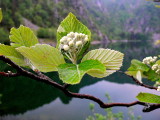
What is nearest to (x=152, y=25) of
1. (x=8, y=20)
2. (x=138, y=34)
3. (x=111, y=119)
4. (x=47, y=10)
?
(x=138, y=34)

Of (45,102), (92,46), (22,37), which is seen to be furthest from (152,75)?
(92,46)

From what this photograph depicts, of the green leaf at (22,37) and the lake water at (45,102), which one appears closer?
the green leaf at (22,37)

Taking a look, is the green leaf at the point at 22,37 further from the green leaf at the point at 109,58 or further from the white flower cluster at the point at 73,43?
the green leaf at the point at 109,58

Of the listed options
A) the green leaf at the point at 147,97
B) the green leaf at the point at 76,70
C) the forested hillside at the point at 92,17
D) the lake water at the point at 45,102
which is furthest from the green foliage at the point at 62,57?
the forested hillside at the point at 92,17

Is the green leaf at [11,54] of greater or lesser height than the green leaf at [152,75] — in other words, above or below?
above

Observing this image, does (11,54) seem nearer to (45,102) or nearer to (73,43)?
(73,43)

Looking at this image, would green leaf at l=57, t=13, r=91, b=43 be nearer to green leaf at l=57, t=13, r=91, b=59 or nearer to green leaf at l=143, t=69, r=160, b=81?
green leaf at l=57, t=13, r=91, b=59

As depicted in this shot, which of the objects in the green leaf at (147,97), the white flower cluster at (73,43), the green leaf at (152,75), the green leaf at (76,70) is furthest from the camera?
the green leaf at (152,75)

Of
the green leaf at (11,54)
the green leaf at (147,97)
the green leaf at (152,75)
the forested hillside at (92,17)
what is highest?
the green leaf at (11,54)
